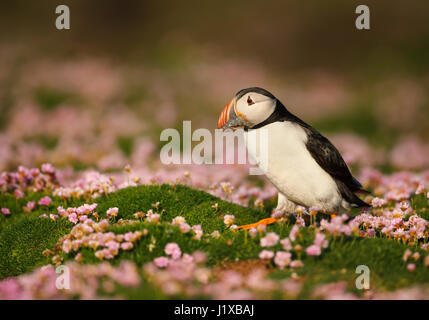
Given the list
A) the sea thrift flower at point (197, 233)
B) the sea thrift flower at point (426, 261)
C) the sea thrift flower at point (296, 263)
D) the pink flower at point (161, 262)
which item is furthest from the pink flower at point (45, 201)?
the sea thrift flower at point (426, 261)

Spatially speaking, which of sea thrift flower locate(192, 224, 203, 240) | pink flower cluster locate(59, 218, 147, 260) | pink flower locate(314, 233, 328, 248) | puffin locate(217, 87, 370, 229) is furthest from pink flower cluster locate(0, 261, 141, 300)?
puffin locate(217, 87, 370, 229)

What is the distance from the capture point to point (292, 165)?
618 centimetres

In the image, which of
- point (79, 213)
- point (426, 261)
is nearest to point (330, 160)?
point (426, 261)

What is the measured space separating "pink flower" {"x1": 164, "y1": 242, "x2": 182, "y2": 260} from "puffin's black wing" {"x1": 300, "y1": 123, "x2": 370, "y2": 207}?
2.32 meters

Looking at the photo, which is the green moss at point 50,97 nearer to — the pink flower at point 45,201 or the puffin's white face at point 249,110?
the pink flower at point 45,201

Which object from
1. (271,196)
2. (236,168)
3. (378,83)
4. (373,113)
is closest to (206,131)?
(236,168)

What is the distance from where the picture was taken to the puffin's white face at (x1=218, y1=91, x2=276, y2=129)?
6262 millimetres

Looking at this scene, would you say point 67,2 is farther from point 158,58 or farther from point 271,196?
point 271,196

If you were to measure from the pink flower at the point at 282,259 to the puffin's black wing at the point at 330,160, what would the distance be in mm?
1827

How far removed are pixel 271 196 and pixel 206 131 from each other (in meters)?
8.87

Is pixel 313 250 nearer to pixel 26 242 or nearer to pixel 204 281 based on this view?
pixel 204 281

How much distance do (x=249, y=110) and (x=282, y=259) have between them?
2.17 meters

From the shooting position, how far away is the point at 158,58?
2642cm

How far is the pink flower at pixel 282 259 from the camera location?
486cm
